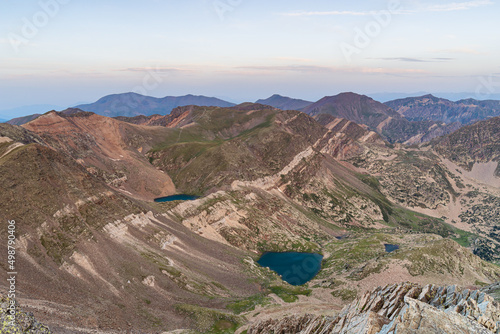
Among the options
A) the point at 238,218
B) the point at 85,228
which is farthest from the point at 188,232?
the point at 85,228

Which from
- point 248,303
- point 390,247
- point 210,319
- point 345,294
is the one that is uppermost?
point 210,319

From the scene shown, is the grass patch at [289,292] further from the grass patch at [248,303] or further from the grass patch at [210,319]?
the grass patch at [210,319]

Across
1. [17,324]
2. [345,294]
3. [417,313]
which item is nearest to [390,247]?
[345,294]

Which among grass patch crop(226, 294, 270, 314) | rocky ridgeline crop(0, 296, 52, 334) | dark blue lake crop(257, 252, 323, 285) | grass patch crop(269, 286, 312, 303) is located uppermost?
rocky ridgeline crop(0, 296, 52, 334)

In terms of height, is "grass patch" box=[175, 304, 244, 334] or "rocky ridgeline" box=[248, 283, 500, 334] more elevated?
"rocky ridgeline" box=[248, 283, 500, 334]

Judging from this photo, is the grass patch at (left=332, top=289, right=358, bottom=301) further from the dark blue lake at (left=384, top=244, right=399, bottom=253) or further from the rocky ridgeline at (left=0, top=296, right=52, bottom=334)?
the rocky ridgeline at (left=0, top=296, right=52, bottom=334)

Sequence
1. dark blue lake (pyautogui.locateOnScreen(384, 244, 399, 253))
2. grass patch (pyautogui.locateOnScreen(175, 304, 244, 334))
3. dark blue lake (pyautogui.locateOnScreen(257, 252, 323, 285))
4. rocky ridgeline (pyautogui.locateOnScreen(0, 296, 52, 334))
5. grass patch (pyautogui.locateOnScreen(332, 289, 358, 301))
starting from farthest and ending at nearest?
1. dark blue lake (pyautogui.locateOnScreen(384, 244, 399, 253))
2. dark blue lake (pyautogui.locateOnScreen(257, 252, 323, 285))
3. grass patch (pyautogui.locateOnScreen(332, 289, 358, 301))
4. grass patch (pyautogui.locateOnScreen(175, 304, 244, 334))
5. rocky ridgeline (pyautogui.locateOnScreen(0, 296, 52, 334))

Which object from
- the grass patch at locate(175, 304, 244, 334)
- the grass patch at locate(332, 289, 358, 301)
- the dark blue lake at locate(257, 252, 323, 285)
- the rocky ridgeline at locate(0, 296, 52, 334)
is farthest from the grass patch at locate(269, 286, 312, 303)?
the rocky ridgeline at locate(0, 296, 52, 334)

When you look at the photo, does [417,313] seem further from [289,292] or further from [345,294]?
[289,292]
